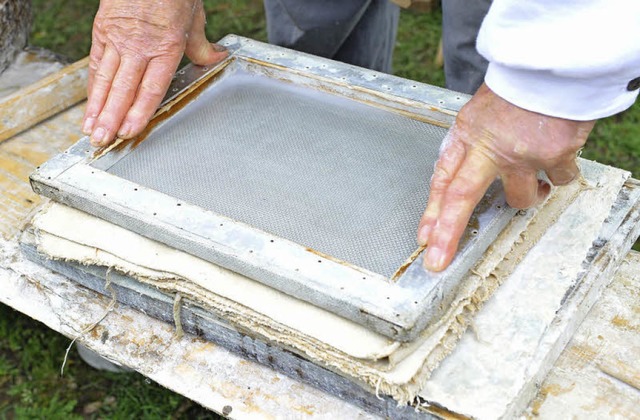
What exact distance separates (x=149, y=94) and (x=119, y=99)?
0.07 meters

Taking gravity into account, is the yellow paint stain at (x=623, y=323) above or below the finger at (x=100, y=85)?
below

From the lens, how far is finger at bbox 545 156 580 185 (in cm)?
137

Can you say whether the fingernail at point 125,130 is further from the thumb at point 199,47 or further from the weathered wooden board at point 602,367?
the weathered wooden board at point 602,367

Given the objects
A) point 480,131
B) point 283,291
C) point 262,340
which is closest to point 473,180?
point 480,131

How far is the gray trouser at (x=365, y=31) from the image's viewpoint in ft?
7.13

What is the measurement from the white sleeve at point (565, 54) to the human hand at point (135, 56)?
85cm

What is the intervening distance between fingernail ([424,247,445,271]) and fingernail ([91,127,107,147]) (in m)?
0.80

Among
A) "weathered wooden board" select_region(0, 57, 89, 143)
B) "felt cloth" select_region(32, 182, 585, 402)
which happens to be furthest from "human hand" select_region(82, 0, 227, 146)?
"weathered wooden board" select_region(0, 57, 89, 143)

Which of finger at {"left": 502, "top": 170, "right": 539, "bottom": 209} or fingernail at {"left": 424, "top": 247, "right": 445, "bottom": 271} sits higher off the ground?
finger at {"left": 502, "top": 170, "right": 539, "bottom": 209}

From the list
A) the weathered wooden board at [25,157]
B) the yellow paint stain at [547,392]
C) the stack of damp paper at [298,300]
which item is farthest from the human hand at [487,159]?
the weathered wooden board at [25,157]

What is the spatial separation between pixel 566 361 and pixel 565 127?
1.64 ft

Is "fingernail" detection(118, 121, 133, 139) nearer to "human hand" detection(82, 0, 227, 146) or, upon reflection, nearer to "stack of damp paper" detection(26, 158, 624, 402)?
"human hand" detection(82, 0, 227, 146)

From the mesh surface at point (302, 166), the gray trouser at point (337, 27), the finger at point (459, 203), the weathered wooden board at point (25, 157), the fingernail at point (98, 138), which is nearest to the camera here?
the finger at point (459, 203)

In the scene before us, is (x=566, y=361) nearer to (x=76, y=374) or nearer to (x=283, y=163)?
(x=283, y=163)
